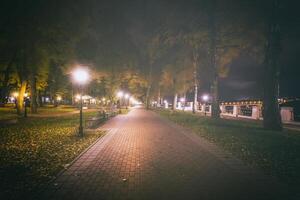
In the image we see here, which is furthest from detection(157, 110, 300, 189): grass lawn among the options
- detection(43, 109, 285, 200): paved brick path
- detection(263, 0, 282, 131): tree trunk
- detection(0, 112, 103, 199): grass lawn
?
detection(0, 112, 103, 199): grass lawn

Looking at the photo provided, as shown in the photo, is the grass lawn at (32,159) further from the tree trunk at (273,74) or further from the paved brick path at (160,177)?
the tree trunk at (273,74)

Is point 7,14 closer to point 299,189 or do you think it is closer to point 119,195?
point 119,195

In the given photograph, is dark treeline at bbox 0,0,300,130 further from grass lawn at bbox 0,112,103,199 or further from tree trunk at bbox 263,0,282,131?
grass lawn at bbox 0,112,103,199

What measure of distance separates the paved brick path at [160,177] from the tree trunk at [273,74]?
27.1ft

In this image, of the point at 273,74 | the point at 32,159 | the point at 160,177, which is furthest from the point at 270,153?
the point at 32,159

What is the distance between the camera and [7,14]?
78.5 ft

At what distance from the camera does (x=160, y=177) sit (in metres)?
6.51

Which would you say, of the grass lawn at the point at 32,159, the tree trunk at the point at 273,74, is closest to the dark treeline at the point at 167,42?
the tree trunk at the point at 273,74

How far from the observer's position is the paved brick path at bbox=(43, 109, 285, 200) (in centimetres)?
541

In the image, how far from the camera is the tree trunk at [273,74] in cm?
1542

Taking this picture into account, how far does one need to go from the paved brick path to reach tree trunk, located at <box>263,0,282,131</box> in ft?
27.1

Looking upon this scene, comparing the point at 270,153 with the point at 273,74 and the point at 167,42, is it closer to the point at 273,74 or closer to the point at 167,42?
the point at 273,74

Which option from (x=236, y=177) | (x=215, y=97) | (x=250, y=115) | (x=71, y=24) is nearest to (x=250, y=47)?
(x=215, y=97)

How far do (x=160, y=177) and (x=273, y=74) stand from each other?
12.8m
